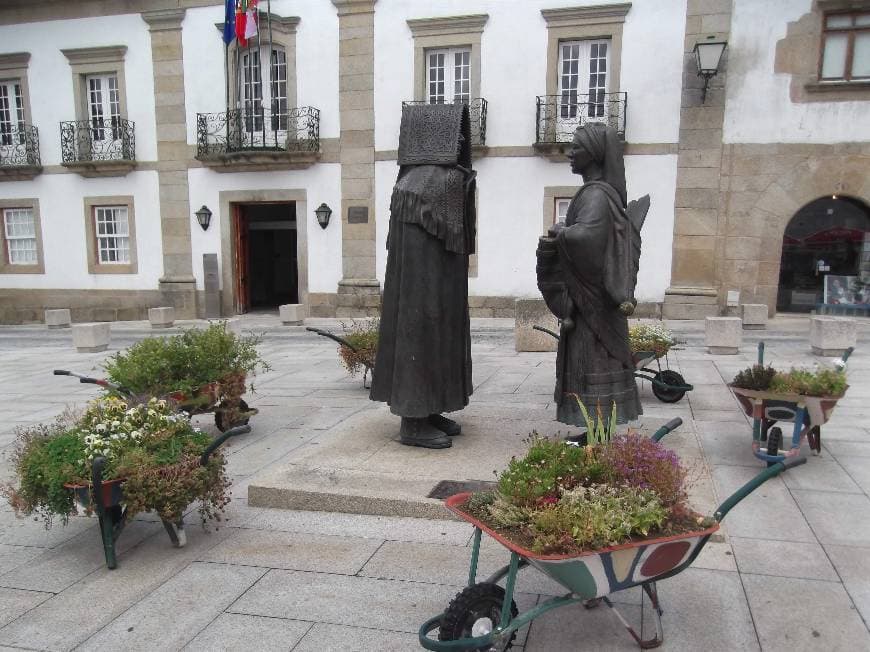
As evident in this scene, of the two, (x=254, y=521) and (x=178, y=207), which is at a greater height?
(x=178, y=207)

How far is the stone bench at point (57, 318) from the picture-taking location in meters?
17.1

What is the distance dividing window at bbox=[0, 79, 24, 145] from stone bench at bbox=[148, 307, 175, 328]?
706cm

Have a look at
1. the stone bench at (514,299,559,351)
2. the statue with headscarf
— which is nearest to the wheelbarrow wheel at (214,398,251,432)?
the statue with headscarf

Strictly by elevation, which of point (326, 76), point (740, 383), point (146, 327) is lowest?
point (146, 327)

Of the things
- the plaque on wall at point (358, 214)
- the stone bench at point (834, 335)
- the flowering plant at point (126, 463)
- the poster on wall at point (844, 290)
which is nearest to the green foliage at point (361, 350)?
the flowering plant at point (126, 463)

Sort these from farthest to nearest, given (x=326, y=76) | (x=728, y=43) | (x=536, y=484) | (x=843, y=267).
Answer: (x=326, y=76), (x=843, y=267), (x=728, y=43), (x=536, y=484)

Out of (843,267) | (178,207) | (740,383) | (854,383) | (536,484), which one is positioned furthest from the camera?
(178,207)

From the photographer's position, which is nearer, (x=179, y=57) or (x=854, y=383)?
(x=854, y=383)

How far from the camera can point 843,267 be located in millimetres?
14883

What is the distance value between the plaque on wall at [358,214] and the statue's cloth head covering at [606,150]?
12.3 m

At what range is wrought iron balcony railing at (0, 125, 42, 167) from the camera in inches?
714

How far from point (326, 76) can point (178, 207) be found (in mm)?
5351

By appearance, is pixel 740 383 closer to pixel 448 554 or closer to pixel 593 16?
pixel 448 554

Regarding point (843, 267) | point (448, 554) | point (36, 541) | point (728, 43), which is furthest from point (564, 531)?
point (843, 267)
